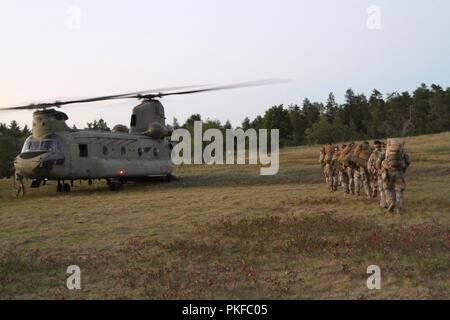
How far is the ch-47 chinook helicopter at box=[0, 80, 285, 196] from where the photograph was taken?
20688mm

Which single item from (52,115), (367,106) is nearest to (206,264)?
(52,115)

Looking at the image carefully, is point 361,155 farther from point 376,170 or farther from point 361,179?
point 376,170

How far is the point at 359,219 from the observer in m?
12.5

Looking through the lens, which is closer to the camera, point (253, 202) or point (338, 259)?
point (338, 259)

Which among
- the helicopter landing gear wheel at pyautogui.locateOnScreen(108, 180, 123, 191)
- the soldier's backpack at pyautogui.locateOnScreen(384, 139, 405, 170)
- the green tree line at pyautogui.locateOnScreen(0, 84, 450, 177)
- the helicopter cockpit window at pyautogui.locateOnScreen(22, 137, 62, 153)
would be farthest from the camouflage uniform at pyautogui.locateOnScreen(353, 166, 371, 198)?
the green tree line at pyautogui.locateOnScreen(0, 84, 450, 177)

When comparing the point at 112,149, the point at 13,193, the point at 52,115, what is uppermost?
the point at 52,115

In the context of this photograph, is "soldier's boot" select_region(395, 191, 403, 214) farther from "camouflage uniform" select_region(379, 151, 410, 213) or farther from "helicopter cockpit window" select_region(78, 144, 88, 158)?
"helicopter cockpit window" select_region(78, 144, 88, 158)

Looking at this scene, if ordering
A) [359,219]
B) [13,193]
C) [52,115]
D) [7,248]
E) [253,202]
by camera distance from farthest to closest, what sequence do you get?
[13,193]
[52,115]
[253,202]
[359,219]
[7,248]

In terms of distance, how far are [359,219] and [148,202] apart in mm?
Answer: 7825

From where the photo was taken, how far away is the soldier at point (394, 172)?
1320 centimetres

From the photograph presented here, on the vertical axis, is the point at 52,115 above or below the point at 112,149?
above

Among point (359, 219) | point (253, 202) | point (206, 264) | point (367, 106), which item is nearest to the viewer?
point (206, 264)

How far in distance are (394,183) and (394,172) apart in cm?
35
